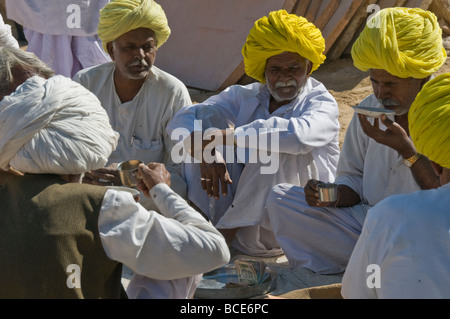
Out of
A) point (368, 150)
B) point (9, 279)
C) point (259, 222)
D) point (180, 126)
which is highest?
point (9, 279)

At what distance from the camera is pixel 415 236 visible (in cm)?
278

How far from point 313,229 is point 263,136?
0.70m

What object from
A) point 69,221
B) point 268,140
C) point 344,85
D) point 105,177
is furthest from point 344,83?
point 69,221

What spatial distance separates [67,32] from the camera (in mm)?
8016

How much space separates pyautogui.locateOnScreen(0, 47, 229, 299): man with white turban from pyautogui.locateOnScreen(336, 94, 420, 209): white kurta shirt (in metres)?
2.09

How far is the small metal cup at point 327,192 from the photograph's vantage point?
16.2 ft

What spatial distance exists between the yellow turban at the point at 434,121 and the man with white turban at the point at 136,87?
117 inches

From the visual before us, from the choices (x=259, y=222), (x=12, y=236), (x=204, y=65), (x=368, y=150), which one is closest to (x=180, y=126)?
(x=259, y=222)

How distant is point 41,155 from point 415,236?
4.74ft

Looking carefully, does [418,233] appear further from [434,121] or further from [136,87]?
[136,87]

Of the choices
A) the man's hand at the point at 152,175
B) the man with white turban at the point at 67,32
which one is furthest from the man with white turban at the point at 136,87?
the man's hand at the point at 152,175

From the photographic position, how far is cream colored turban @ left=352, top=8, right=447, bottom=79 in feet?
15.9
